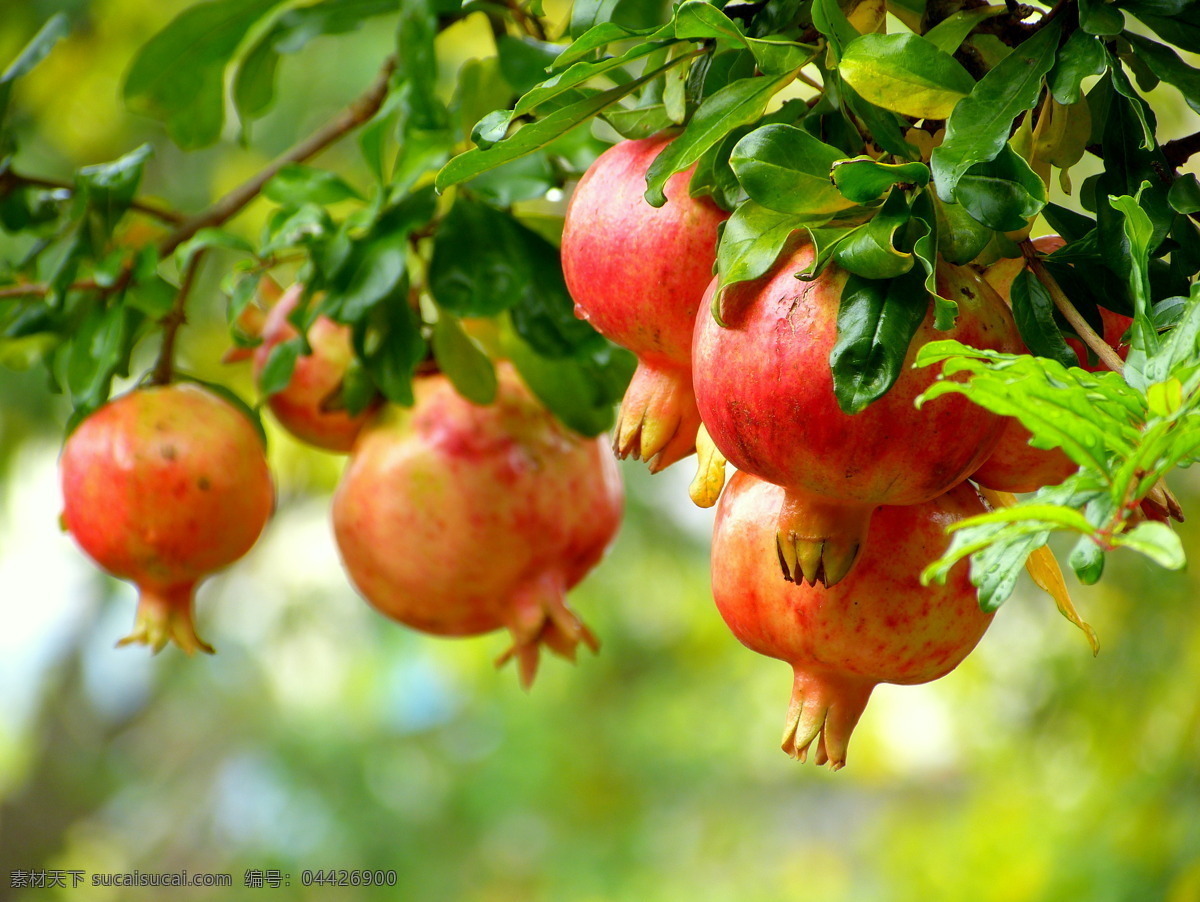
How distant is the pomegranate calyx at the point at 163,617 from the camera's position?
0.73 metres

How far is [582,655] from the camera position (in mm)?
3209

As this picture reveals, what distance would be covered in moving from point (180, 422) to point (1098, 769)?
111 cm

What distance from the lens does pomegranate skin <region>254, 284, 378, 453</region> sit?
0.75 m

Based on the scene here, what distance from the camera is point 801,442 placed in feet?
1.16

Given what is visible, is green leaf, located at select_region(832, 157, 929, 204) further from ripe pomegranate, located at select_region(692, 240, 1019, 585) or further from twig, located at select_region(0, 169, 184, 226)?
twig, located at select_region(0, 169, 184, 226)

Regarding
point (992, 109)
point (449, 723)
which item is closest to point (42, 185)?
point (992, 109)

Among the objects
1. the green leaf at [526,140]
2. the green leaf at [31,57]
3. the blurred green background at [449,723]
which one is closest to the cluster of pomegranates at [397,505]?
the green leaf at [31,57]

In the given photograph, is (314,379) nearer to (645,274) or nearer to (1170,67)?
(645,274)

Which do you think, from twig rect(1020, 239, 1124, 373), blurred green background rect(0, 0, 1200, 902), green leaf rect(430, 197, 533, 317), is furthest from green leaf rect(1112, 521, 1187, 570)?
blurred green background rect(0, 0, 1200, 902)

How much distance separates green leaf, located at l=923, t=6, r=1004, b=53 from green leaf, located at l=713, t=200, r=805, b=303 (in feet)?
0.27

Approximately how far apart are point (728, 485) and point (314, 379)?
38cm

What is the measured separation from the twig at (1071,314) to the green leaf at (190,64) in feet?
1.89

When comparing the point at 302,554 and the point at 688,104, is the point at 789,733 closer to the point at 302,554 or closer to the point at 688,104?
the point at 688,104

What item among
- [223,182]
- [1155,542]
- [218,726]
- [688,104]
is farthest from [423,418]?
[218,726]
